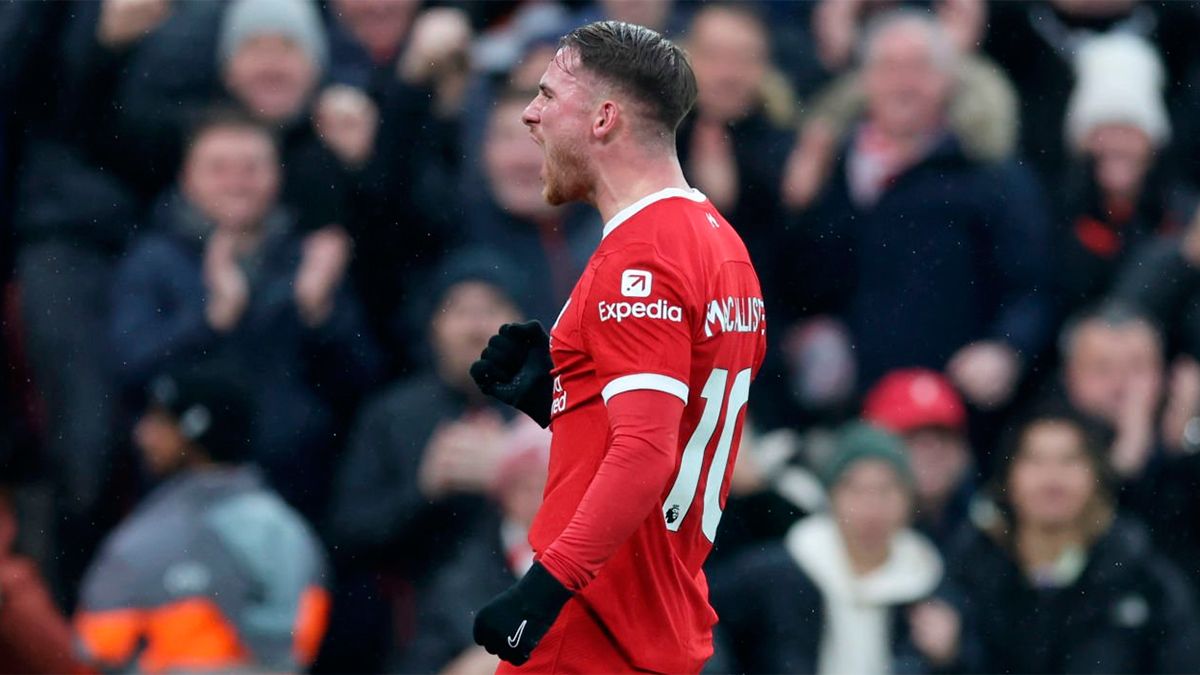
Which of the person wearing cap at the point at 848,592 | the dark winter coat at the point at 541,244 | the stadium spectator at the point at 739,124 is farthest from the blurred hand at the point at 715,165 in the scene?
the person wearing cap at the point at 848,592

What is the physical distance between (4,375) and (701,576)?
13.8 ft

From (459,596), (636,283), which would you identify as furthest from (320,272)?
(636,283)

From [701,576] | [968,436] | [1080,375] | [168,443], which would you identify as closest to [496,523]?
[168,443]

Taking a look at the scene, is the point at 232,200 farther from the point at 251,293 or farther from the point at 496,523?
the point at 496,523

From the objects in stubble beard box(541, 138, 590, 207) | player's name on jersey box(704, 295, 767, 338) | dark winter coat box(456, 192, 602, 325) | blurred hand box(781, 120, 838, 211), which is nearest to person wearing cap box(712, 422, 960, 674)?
blurred hand box(781, 120, 838, 211)

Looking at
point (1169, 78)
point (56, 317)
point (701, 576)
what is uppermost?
point (701, 576)

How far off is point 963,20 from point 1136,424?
1737mm

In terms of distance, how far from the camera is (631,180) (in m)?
3.54

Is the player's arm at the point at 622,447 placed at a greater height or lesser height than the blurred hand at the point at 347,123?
greater

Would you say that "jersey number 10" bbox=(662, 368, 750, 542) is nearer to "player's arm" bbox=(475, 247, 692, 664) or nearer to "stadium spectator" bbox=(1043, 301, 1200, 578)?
"player's arm" bbox=(475, 247, 692, 664)

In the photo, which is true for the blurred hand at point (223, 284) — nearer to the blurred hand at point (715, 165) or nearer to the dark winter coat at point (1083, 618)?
the blurred hand at point (715, 165)

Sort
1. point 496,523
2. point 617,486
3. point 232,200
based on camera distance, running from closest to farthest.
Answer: point 617,486 → point 496,523 → point 232,200

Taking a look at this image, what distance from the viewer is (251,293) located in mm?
6949

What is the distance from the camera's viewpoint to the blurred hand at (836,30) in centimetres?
729
